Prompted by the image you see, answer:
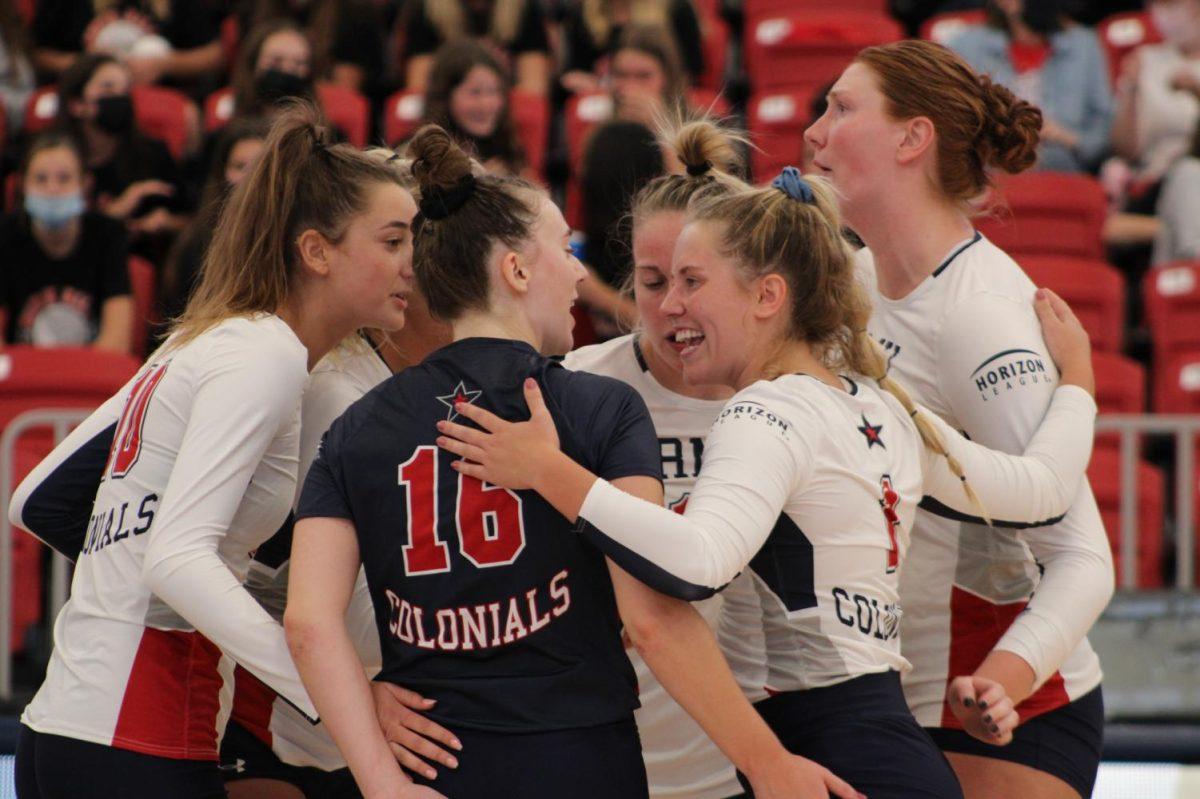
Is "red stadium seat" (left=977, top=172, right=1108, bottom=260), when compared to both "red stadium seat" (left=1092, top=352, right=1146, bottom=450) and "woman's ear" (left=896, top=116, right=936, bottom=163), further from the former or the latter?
"woman's ear" (left=896, top=116, right=936, bottom=163)

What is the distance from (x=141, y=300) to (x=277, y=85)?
1046 mm

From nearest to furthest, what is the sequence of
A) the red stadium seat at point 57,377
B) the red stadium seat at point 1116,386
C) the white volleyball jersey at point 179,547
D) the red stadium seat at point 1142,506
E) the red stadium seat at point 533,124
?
the white volleyball jersey at point 179,547, the red stadium seat at point 1142,506, the red stadium seat at point 57,377, the red stadium seat at point 1116,386, the red stadium seat at point 533,124

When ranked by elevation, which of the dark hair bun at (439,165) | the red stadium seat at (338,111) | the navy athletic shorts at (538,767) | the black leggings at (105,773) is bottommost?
the black leggings at (105,773)

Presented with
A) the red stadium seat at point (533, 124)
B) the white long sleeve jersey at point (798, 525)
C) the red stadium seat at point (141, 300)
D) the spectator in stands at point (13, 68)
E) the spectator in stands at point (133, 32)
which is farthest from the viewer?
the spectator in stands at point (133, 32)

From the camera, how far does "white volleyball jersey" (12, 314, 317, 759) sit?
2.36 meters

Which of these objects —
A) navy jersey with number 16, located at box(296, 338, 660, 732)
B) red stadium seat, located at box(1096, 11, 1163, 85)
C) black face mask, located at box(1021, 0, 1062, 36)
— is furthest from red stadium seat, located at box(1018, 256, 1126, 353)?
navy jersey with number 16, located at box(296, 338, 660, 732)

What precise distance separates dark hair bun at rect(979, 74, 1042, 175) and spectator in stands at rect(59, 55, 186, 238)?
444cm

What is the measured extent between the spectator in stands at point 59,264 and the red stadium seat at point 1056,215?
3463 mm

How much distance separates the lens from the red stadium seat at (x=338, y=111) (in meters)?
7.04

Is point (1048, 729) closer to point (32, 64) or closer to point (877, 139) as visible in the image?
point (877, 139)

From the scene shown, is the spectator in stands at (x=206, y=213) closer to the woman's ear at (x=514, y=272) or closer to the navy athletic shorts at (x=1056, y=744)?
the woman's ear at (x=514, y=272)

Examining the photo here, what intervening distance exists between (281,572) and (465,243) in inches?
29.4

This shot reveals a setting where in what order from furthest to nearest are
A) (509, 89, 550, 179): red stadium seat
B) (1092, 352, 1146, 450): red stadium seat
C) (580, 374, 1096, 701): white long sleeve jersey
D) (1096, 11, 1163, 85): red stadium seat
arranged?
(1096, 11, 1163, 85): red stadium seat, (509, 89, 550, 179): red stadium seat, (1092, 352, 1146, 450): red stadium seat, (580, 374, 1096, 701): white long sleeve jersey

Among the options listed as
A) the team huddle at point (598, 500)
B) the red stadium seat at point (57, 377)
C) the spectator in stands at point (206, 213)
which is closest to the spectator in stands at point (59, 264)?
the spectator in stands at point (206, 213)
